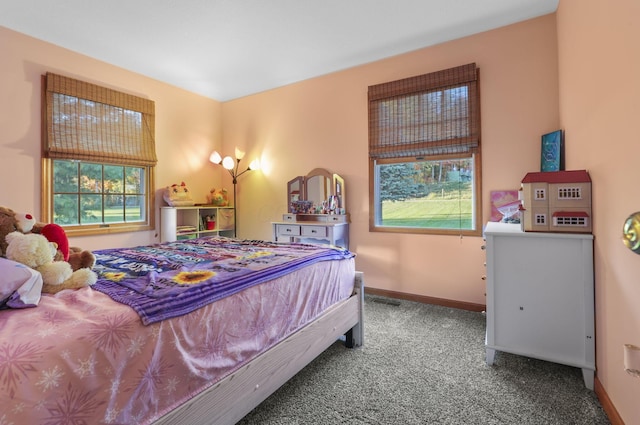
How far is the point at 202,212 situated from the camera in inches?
169

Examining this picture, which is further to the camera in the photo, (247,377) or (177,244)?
(177,244)

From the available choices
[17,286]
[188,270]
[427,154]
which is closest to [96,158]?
[188,270]

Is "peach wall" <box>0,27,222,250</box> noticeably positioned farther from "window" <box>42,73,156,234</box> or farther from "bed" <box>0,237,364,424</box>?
A: "bed" <box>0,237,364,424</box>

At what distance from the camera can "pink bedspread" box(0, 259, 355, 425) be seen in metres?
0.72

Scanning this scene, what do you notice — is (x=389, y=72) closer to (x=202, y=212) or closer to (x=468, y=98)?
(x=468, y=98)

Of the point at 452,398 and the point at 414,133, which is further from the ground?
the point at 414,133

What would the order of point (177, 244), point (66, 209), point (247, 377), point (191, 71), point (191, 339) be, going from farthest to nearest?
point (191, 71)
point (66, 209)
point (177, 244)
point (247, 377)
point (191, 339)

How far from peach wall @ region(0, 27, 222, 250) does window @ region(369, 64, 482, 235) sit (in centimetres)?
243

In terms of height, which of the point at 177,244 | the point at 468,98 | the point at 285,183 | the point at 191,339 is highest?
the point at 468,98

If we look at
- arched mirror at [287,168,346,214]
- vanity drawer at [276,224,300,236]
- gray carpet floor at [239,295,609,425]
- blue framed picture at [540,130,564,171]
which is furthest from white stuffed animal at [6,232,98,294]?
blue framed picture at [540,130,564,171]

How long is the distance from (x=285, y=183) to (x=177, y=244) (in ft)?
6.22

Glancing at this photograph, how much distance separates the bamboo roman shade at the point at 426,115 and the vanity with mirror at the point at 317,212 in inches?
23.4

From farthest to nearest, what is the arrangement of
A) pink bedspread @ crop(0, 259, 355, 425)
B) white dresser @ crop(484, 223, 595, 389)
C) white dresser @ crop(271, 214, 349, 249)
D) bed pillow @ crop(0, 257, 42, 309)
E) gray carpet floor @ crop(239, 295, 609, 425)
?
white dresser @ crop(271, 214, 349, 249)
white dresser @ crop(484, 223, 595, 389)
gray carpet floor @ crop(239, 295, 609, 425)
bed pillow @ crop(0, 257, 42, 309)
pink bedspread @ crop(0, 259, 355, 425)

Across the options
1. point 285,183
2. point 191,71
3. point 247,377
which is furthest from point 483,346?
point 191,71
